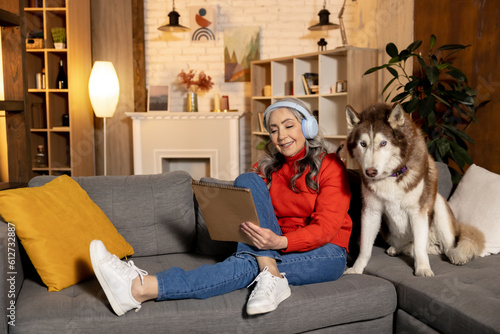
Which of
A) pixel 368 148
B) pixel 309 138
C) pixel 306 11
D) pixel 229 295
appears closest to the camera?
pixel 229 295

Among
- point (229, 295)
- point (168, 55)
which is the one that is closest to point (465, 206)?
point (229, 295)

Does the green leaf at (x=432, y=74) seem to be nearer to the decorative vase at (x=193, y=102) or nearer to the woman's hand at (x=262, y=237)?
the woman's hand at (x=262, y=237)

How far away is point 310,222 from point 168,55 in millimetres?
3974

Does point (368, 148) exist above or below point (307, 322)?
above

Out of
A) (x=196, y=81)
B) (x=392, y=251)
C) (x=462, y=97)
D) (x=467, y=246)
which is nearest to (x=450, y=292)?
(x=467, y=246)

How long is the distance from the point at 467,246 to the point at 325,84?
9.21 feet

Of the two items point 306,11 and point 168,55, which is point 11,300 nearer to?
point 168,55

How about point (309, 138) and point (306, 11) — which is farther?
point (306, 11)

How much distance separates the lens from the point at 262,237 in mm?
1653

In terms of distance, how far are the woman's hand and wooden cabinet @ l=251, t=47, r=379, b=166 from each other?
2.41 m

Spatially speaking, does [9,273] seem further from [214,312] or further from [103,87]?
[103,87]

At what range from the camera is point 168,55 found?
5.34m

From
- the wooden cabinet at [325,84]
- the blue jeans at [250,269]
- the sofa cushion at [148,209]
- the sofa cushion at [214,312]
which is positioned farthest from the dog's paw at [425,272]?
the wooden cabinet at [325,84]

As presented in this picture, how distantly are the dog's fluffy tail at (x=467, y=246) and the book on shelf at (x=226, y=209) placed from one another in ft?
3.09
